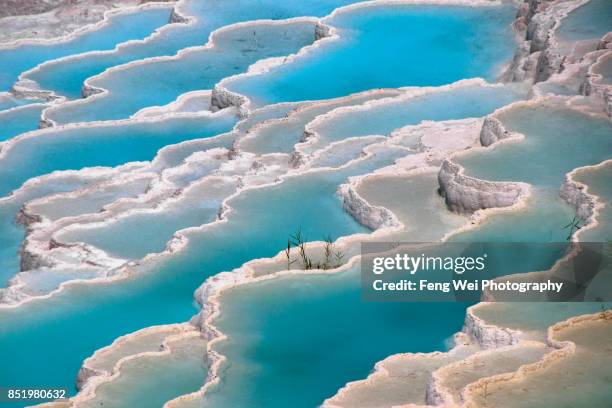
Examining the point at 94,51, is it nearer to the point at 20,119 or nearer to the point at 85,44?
the point at 85,44

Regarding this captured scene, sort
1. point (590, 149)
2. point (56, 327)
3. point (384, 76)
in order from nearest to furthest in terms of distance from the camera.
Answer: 1. point (56, 327)
2. point (590, 149)
3. point (384, 76)

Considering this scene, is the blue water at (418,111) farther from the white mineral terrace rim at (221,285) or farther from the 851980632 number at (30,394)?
the 851980632 number at (30,394)

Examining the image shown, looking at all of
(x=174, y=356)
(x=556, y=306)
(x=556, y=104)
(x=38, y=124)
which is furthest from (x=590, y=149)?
(x=38, y=124)

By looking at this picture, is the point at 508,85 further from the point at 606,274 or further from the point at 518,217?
the point at 606,274

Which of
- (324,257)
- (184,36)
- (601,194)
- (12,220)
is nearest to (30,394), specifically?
(324,257)

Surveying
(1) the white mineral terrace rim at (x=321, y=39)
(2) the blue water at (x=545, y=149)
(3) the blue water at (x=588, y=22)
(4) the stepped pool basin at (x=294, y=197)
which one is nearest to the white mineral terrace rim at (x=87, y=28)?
(4) the stepped pool basin at (x=294, y=197)

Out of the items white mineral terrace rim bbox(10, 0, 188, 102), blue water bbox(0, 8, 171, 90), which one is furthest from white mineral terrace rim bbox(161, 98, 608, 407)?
blue water bbox(0, 8, 171, 90)

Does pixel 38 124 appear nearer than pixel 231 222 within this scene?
No
